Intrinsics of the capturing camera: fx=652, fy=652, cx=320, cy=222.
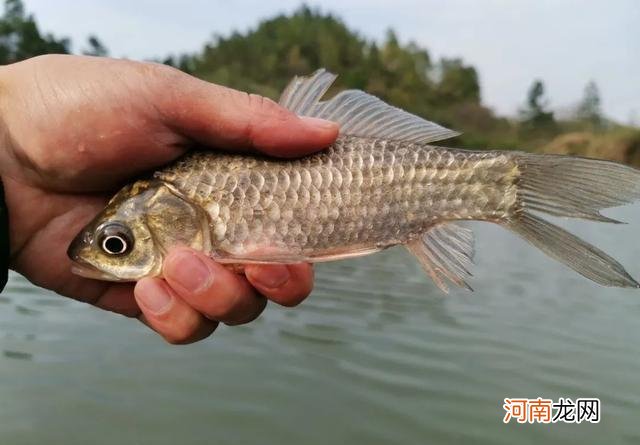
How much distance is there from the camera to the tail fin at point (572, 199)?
288cm

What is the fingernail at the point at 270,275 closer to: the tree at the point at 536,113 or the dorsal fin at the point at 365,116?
the dorsal fin at the point at 365,116

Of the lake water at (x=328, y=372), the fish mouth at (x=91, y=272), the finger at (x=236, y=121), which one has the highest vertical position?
the finger at (x=236, y=121)

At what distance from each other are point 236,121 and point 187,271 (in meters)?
0.78

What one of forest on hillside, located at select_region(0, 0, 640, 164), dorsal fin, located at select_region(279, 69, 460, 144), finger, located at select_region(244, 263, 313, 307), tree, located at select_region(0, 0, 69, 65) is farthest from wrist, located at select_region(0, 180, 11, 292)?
tree, located at select_region(0, 0, 69, 65)

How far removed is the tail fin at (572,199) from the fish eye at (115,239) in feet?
5.99

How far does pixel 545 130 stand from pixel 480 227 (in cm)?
5418

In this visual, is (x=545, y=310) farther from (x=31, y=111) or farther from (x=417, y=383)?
(x=31, y=111)

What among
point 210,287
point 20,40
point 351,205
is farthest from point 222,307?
point 20,40

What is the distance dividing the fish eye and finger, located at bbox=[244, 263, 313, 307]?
23.0 inches

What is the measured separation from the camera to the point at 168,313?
10.8ft

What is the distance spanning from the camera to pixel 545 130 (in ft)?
232

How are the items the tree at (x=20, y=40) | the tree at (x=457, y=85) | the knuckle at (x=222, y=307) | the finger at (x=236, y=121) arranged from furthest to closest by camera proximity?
the tree at (x=457, y=85) < the tree at (x=20, y=40) < the knuckle at (x=222, y=307) < the finger at (x=236, y=121)

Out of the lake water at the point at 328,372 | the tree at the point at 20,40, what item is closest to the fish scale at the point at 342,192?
the lake water at the point at 328,372

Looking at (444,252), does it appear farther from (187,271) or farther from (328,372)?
(328,372)
